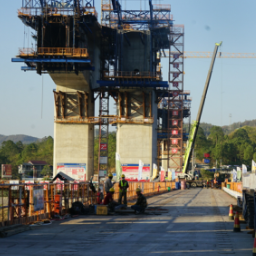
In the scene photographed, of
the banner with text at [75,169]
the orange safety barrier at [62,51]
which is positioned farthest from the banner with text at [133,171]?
the orange safety barrier at [62,51]

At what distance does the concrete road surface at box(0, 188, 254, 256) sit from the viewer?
12062mm

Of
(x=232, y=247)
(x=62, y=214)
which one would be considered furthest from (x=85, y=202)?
(x=232, y=247)

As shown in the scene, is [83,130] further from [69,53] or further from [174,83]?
[174,83]

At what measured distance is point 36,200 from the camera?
18.7m

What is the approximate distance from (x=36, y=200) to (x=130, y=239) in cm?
596

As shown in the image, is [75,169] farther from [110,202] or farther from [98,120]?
[110,202]

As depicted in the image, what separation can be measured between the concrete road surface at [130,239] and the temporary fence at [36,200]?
37.8 inches

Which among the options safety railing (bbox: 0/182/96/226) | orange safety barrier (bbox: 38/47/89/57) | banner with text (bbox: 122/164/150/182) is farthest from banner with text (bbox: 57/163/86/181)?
safety railing (bbox: 0/182/96/226)

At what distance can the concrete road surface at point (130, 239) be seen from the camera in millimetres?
12062

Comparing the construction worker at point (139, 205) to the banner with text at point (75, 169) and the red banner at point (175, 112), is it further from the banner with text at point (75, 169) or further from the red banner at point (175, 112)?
the red banner at point (175, 112)

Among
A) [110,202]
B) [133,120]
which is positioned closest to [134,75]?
[133,120]

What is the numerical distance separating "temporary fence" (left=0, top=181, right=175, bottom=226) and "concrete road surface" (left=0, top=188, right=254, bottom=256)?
96cm

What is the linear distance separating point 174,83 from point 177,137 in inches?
584

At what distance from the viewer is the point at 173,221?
66.4 ft
